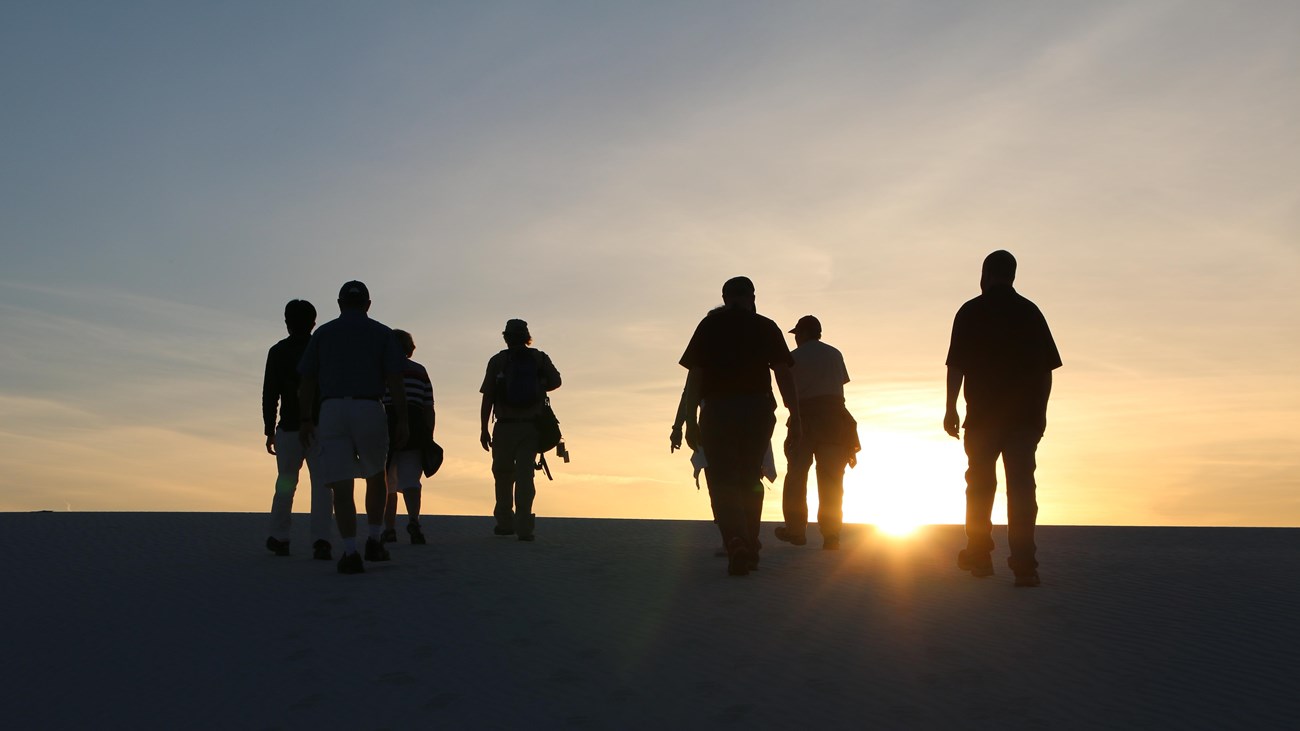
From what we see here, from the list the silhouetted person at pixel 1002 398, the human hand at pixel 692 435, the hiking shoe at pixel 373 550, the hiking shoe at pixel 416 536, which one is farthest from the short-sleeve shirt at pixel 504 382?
A: the silhouetted person at pixel 1002 398

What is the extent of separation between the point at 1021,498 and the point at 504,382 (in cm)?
536

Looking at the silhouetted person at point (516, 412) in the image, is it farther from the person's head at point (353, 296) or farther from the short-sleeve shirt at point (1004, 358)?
the short-sleeve shirt at point (1004, 358)

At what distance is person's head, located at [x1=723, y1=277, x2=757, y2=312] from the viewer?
30.7 ft

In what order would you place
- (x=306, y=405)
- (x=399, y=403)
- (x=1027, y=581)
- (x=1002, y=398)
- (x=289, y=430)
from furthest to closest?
(x=289, y=430), (x=306, y=405), (x=399, y=403), (x=1002, y=398), (x=1027, y=581)

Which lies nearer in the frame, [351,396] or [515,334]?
[351,396]

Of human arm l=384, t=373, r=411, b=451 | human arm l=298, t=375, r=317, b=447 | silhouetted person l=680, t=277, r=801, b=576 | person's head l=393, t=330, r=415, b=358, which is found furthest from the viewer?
person's head l=393, t=330, r=415, b=358

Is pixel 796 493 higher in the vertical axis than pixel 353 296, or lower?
lower

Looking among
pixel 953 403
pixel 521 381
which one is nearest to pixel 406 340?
pixel 521 381

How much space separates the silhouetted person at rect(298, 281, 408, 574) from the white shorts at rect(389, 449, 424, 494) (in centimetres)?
234

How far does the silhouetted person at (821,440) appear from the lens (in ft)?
38.4

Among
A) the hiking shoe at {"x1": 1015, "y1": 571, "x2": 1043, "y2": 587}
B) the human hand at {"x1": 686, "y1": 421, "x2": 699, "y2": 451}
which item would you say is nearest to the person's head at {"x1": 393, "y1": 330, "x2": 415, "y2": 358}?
the human hand at {"x1": 686, "y1": 421, "x2": 699, "y2": 451}

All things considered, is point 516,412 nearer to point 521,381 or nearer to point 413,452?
point 521,381

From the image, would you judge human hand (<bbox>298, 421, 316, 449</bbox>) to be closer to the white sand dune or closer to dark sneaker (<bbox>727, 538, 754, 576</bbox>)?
the white sand dune

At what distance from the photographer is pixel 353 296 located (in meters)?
9.19
